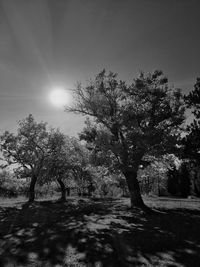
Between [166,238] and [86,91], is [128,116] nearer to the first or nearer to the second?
[86,91]

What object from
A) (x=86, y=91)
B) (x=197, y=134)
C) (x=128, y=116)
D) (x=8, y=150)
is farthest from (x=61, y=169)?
(x=197, y=134)

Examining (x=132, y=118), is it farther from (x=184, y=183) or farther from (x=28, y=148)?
(x=184, y=183)

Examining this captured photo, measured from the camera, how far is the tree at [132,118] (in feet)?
64.0

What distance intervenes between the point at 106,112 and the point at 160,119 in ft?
18.9

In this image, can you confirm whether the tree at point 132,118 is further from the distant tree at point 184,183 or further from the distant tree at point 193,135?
the distant tree at point 184,183

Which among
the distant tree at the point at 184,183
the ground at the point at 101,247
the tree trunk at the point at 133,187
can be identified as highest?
the distant tree at the point at 184,183

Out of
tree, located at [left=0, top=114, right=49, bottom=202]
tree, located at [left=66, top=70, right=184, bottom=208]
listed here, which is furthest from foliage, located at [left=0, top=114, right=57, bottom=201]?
tree, located at [left=66, top=70, right=184, bottom=208]

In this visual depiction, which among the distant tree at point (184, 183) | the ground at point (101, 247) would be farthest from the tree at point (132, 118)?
the distant tree at point (184, 183)

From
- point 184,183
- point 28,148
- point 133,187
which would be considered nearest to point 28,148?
point 28,148

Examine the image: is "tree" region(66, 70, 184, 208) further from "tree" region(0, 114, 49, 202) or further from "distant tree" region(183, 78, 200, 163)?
"tree" region(0, 114, 49, 202)

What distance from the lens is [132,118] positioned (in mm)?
20219

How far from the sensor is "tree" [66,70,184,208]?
1951 centimetres

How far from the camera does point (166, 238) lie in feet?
29.7

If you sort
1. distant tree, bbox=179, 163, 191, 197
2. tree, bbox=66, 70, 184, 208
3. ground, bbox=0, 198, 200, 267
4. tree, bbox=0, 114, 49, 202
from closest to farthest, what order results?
ground, bbox=0, 198, 200, 267, tree, bbox=66, 70, 184, 208, tree, bbox=0, 114, 49, 202, distant tree, bbox=179, 163, 191, 197
